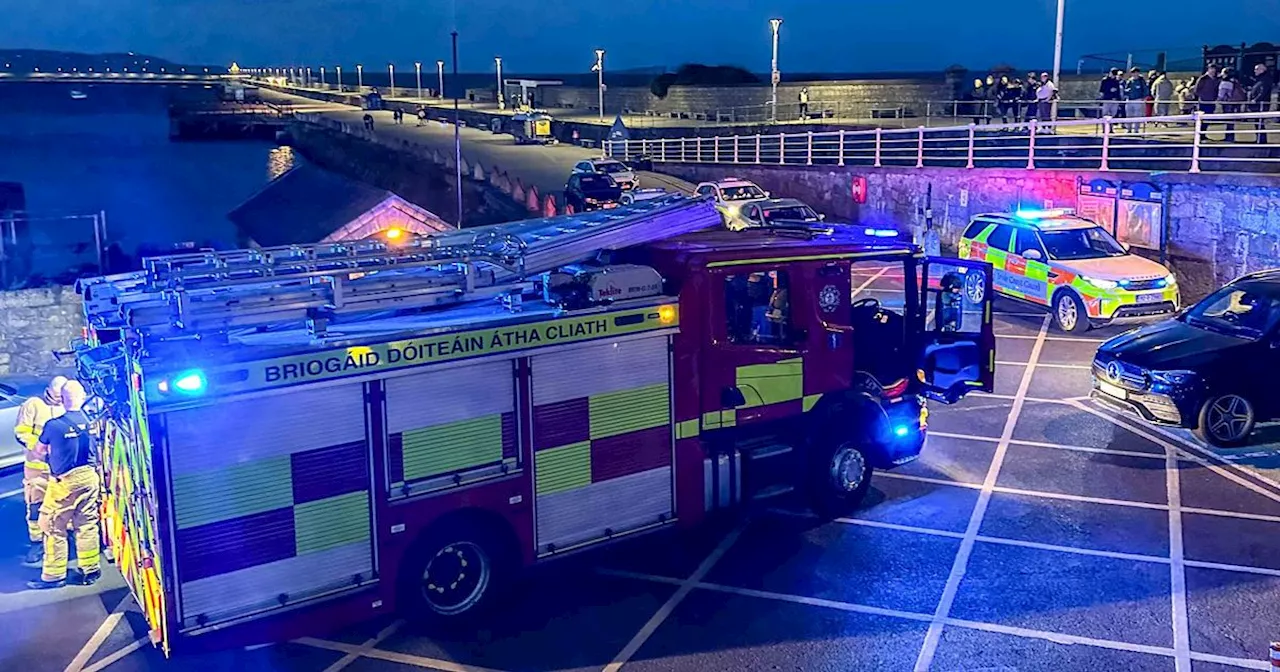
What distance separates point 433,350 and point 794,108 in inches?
2161

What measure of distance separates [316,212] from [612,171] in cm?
3077

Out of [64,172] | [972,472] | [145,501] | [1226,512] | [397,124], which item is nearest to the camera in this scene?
[145,501]

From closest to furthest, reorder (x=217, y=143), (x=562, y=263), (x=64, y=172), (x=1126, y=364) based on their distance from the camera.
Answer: (x=562, y=263) → (x=1126, y=364) → (x=64, y=172) → (x=217, y=143)

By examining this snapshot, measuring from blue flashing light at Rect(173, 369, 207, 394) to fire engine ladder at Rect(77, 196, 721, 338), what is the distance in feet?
1.18

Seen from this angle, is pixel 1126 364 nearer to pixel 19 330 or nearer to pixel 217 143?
pixel 19 330

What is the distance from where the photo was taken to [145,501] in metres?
6.80

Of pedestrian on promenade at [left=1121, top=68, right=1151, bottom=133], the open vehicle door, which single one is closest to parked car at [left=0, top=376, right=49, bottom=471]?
the open vehicle door

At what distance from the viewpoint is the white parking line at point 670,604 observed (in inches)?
290

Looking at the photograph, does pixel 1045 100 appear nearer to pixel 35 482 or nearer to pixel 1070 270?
pixel 1070 270

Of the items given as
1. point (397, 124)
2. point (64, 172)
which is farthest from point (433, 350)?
point (64, 172)

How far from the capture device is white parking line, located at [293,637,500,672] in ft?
23.7

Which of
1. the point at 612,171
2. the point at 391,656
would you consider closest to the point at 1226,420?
the point at 391,656

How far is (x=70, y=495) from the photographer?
8453 mm

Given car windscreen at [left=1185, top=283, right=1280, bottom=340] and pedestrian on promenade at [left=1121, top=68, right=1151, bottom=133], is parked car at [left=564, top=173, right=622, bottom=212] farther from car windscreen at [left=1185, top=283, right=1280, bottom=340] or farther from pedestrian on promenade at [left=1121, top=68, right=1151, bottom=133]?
car windscreen at [left=1185, top=283, right=1280, bottom=340]
